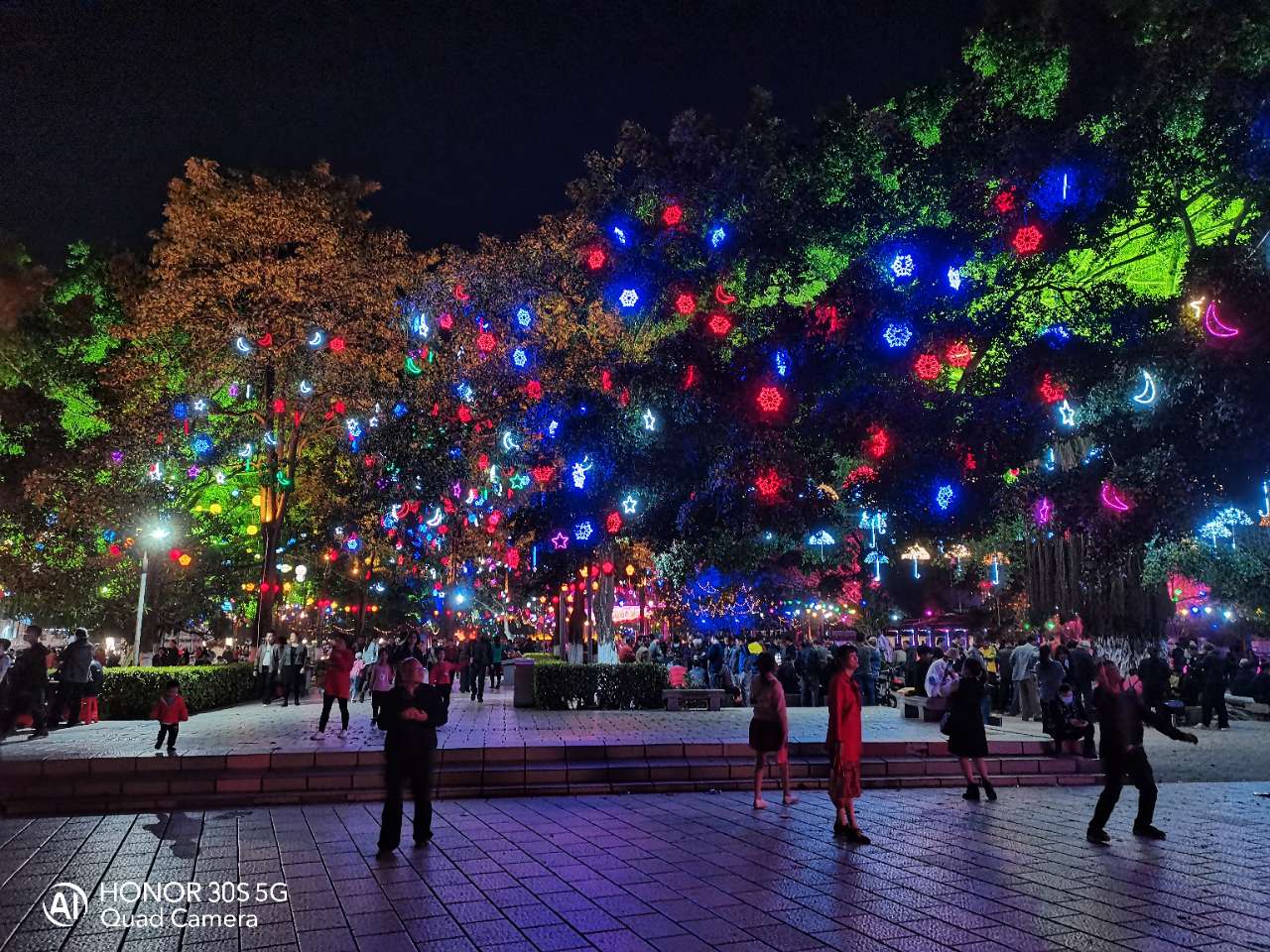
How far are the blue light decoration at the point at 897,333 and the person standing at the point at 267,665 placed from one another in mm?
14434

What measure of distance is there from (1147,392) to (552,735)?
1046 centimetres

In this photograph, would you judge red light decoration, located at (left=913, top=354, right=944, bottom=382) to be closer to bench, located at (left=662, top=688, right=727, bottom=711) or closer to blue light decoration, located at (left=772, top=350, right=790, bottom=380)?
blue light decoration, located at (left=772, top=350, right=790, bottom=380)

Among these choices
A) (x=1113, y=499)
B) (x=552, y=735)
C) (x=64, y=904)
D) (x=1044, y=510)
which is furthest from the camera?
(x=1044, y=510)

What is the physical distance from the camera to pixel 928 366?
50.7 ft

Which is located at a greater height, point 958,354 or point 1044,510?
A: point 958,354

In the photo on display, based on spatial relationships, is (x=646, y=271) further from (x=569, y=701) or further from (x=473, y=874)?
(x=473, y=874)

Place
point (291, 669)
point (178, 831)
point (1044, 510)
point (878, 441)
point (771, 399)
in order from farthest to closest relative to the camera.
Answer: point (291, 669)
point (1044, 510)
point (878, 441)
point (771, 399)
point (178, 831)

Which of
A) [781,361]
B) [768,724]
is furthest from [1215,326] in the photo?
[768,724]

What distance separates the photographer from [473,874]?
6301 mm

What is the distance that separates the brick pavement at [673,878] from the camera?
494cm

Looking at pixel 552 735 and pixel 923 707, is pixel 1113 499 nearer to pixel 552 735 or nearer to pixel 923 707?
pixel 923 707

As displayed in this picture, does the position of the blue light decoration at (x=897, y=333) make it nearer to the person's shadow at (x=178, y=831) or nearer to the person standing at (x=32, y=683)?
the person's shadow at (x=178, y=831)

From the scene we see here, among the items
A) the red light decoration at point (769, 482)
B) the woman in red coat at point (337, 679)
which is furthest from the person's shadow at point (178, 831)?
the red light decoration at point (769, 482)

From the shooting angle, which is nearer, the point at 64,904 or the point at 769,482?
the point at 64,904
